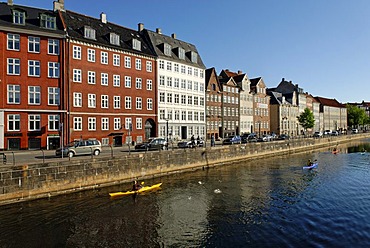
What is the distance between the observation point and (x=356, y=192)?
24.1m

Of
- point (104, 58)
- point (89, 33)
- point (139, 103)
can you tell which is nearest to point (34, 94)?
point (104, 58)

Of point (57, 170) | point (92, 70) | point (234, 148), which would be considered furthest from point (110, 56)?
point (57, 170)

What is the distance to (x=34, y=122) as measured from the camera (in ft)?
120

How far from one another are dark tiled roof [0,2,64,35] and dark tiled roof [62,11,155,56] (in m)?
1.42

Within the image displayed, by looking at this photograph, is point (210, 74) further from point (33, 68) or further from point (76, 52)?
point (33, 68)

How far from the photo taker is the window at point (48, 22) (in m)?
37.6

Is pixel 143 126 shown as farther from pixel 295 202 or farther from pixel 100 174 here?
pixel 295 202

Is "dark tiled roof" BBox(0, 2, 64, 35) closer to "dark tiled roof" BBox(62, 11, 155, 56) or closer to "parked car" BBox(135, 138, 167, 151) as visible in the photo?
"dark tiled roof" BBox(62, 11, 155, 56)

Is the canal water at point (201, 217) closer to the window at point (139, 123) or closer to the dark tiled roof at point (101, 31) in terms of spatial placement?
the window at point (139, 123)

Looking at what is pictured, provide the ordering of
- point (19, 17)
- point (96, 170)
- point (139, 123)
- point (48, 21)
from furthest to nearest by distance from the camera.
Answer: point (139, 123), point (48, 21), point (19, 17), point (96, 170)

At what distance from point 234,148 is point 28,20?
105ft

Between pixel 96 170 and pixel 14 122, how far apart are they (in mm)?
17952

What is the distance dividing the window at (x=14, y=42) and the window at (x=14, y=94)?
4702mm

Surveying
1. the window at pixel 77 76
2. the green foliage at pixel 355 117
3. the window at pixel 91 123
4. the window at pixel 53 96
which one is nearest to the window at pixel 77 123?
the window at pixel 91 123
